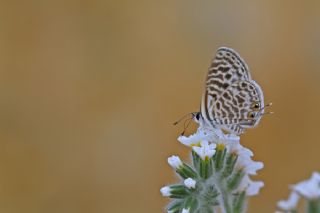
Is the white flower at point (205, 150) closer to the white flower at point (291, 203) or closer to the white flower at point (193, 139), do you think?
the white flower at point (193, 139)

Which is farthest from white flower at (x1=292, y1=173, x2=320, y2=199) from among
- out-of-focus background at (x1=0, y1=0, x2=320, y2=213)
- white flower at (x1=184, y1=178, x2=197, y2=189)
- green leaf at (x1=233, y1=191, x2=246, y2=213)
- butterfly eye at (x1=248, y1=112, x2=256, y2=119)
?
out-of-focus background at (x1=0, y1=0, x2=320, y2=213)

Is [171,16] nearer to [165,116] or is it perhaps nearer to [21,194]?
[165,116]

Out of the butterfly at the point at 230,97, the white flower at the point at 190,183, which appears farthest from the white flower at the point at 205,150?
the butterfly at the point at 230,97

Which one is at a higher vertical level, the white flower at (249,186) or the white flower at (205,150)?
the white flower at (205,150)

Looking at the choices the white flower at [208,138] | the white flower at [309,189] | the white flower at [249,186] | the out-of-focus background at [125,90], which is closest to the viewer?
the white flower at [309,189]

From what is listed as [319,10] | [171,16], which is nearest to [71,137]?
[171,16]

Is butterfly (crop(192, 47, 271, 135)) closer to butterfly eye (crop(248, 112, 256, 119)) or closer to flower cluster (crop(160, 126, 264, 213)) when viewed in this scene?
butterfly eye (crop(248, 112, 256, 119))
